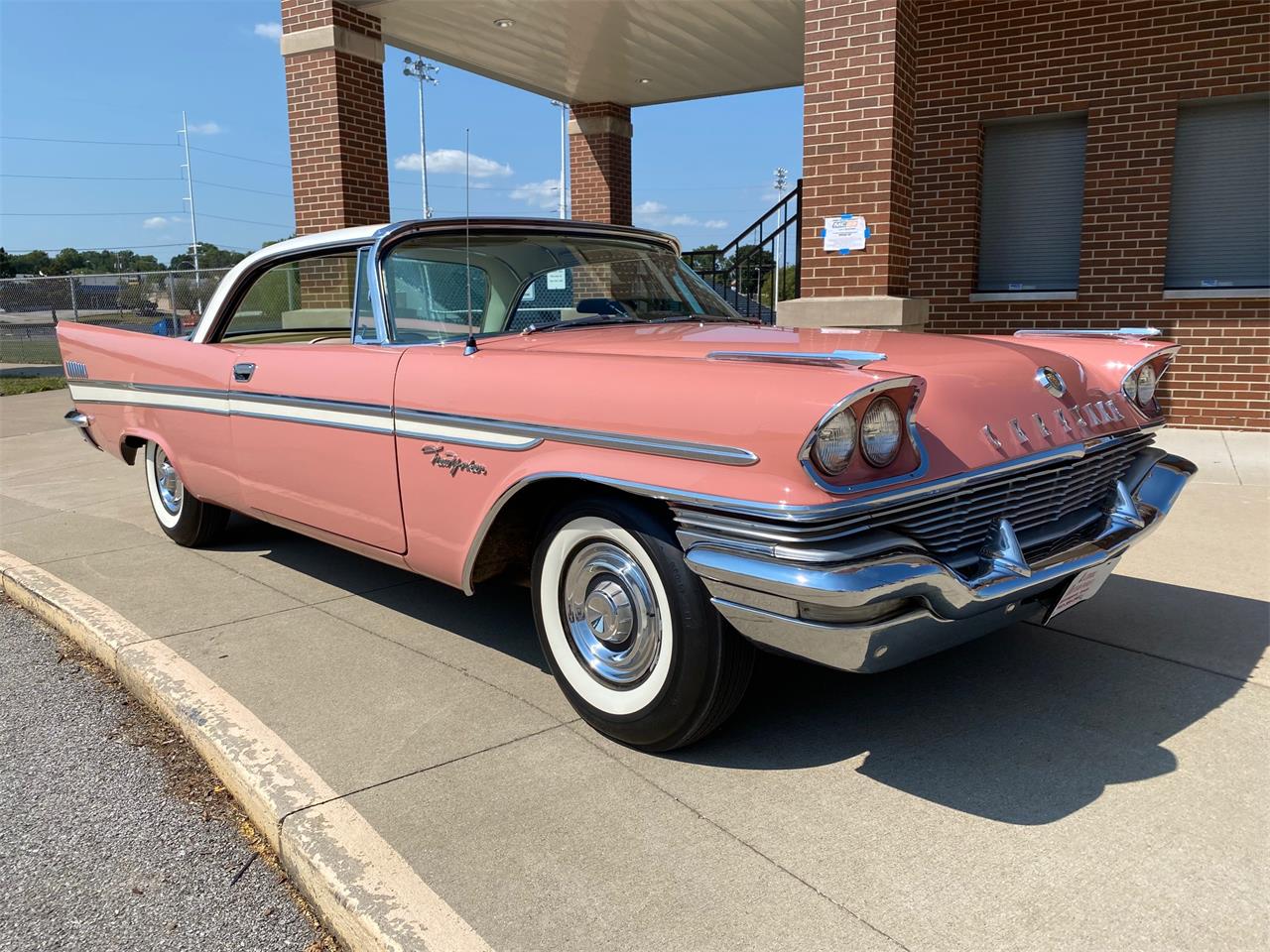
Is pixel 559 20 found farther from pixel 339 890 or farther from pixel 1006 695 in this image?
pixel 339 890

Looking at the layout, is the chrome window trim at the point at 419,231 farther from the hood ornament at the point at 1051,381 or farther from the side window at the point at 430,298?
the hood ornament at the point at 1051,381

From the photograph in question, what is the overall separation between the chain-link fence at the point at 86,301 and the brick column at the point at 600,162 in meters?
5.73

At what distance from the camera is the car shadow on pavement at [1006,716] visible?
256 centimetres

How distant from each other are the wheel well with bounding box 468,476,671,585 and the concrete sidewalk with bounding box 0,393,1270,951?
1.38 feet

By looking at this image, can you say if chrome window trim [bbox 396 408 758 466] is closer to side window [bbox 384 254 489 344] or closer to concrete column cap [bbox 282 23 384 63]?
side window [bbox 384 254 489 344]

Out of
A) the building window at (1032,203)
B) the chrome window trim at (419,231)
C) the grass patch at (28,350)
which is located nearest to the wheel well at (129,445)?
the chrome window trim at (419,231)

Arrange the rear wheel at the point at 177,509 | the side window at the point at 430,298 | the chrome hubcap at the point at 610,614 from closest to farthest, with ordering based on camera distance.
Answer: the chrome hubcap at the point at 610,614
the side window at the point at 430,298
the rear wheel at the point at 177,509

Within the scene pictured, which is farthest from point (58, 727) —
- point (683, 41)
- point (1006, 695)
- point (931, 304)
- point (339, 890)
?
point (683, 41)

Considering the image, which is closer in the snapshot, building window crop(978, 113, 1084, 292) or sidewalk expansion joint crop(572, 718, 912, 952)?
sidewalk expansion joint crop(572, 718, 912, 952)

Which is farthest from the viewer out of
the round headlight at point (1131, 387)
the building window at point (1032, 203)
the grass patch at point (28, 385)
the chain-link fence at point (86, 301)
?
the chain-link fence at point (86, 301)

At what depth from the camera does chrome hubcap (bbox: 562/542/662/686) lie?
268 cm

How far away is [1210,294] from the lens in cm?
768

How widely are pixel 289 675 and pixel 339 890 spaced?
1408 millimetres

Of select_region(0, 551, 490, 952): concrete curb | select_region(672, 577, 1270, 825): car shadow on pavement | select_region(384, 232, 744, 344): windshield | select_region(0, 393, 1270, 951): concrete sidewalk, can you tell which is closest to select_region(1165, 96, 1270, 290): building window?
select_region(0, 393, 1270, 951): concrete sidewalk
